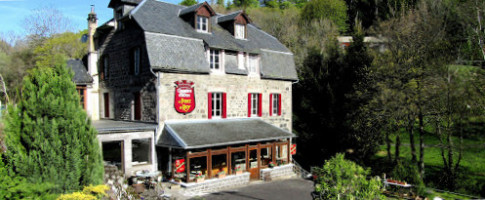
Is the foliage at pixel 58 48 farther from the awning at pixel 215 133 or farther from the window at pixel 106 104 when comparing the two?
the awning at pixel 215 133

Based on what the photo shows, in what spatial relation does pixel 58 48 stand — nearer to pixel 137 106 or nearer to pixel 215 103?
pixel 137 106

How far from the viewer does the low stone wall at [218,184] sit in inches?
546

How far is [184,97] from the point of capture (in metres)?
15.4

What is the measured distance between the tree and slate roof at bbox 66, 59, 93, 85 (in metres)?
9.36

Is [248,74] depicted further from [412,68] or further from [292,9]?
[292,9]

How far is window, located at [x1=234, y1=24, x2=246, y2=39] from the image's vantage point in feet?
61.5

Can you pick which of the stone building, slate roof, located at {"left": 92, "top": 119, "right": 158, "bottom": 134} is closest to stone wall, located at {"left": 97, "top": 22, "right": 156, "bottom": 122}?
the stone building

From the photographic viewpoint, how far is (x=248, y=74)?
59.6 ft

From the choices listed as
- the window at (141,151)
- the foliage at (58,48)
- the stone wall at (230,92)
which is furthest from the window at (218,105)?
the foliage at (58,48)

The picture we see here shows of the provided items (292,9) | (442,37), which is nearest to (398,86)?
(442,37)

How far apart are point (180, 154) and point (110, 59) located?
24.3ft

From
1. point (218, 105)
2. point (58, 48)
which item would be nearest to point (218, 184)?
point (218, 105)

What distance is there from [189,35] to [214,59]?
1.77 m

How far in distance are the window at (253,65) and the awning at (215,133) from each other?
9.01 feet
